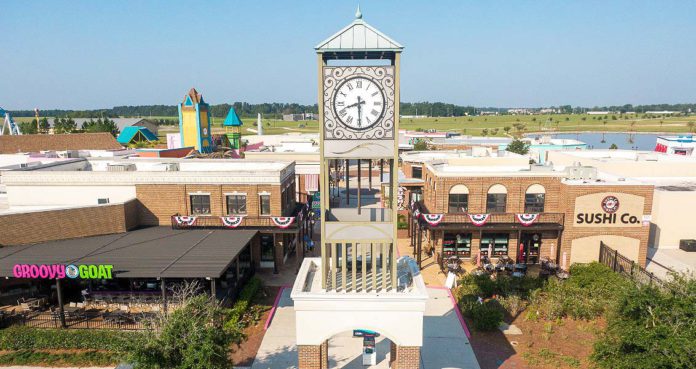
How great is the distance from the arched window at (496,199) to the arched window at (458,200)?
4.87 feet

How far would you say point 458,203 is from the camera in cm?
3067

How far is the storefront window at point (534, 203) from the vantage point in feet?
99.2

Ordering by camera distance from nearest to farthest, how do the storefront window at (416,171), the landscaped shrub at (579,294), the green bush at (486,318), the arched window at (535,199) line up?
the green bush at (486,318)
the landscaped shrub at (579,294)
the arched window at (535,199)
the storefront window at (416,171)

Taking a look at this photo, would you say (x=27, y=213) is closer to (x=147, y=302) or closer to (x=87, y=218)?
(x=87, y=218)

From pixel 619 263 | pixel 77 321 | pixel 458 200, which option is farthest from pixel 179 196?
pixel 619 263

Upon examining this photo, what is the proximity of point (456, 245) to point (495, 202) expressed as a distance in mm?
4067

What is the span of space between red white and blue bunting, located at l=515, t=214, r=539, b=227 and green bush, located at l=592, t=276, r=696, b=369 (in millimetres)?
13008

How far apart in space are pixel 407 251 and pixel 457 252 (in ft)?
13.2

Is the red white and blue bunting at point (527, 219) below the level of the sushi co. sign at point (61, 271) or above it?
above

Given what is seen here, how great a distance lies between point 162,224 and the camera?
29.8 metres

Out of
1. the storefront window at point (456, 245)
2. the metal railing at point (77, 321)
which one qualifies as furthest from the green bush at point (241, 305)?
the storefront window at point (456, 245)

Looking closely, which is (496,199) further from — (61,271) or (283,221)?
Result: (61,271)

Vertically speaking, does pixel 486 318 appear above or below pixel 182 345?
below

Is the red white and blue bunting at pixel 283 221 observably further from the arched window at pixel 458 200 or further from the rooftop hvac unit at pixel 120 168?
the rooftop hvac unit at pixel 120 168
